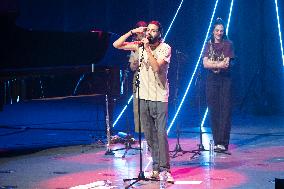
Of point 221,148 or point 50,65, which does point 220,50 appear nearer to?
point 221,148

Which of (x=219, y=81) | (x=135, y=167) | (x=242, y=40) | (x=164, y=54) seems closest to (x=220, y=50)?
(x=219, y=81)

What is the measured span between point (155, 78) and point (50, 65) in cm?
414

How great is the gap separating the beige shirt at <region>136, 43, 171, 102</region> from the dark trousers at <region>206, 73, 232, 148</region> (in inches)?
111

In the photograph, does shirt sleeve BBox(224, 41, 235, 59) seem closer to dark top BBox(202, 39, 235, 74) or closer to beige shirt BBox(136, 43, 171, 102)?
dark top BBox(202, 39, 235, 74)

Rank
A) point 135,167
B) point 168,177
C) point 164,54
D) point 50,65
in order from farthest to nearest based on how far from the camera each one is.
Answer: point 50,65 < point 135,167 < point 168,177 < point 164,54

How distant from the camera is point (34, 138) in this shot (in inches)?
512

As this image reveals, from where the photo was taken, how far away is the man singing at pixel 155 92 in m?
8.06

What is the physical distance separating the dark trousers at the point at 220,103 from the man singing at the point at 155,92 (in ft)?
8.87

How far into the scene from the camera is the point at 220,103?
11008mm

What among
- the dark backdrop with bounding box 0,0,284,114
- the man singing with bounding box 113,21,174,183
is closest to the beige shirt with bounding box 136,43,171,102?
the man singing with bounding box 113,21,174,183

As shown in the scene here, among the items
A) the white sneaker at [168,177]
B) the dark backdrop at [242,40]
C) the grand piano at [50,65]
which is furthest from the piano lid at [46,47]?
the white sneaker at [168,177]

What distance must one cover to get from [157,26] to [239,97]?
354 inches

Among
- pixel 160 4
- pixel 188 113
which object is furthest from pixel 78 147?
pixel 160 4

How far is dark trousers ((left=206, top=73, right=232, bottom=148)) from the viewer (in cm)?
1091
